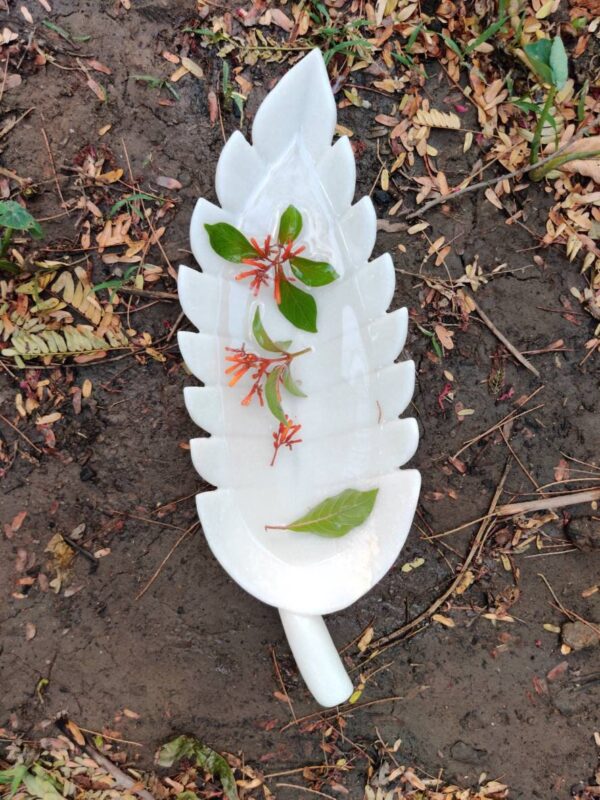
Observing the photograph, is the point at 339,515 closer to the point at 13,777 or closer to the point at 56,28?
the point at 13,777

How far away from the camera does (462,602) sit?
1173 millimetres

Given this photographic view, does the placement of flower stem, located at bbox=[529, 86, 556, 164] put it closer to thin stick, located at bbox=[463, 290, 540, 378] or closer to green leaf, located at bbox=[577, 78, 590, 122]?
green leaf, located at bbox=[577, 78, 590, 122]

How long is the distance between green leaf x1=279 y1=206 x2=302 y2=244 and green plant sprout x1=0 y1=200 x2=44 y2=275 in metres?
0.43

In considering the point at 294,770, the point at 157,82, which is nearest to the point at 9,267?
the point at 157,82

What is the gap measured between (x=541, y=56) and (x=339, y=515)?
87cm

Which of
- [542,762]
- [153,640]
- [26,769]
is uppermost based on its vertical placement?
[153,640]

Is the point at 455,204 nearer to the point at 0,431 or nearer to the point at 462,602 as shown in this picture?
the point at 462,602

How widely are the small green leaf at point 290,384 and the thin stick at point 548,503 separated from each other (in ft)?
1.59

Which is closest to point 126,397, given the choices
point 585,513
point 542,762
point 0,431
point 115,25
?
point 0,431

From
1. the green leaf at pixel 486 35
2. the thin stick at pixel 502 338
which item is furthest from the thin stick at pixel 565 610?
the green leaf at pixel 486 35

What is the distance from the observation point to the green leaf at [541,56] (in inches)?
40.9

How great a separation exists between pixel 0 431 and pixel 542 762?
1222mm

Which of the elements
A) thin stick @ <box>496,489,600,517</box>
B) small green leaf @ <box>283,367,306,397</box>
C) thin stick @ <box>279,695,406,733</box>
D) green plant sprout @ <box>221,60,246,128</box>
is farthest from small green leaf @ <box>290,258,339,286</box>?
thin stick @ <box>279,695,406,733</box>

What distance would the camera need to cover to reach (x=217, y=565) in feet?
3.67
